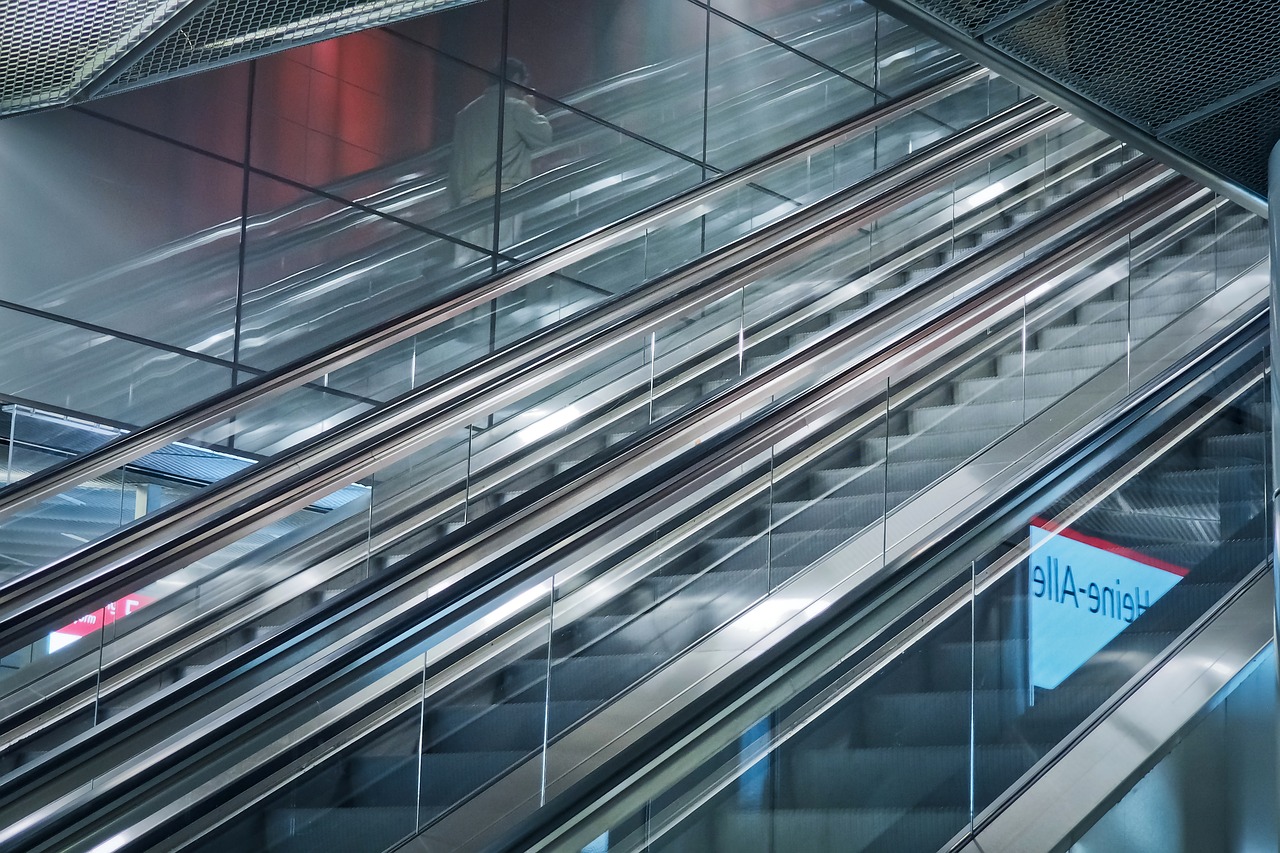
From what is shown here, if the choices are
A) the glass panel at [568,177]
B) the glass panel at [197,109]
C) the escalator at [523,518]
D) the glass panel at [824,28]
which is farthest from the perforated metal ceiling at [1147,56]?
the glass panel at [824,28]

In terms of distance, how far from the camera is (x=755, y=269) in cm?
623

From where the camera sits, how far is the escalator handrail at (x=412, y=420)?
391cm

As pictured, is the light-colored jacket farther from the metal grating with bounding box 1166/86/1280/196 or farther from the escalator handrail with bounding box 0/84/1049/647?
the metal grating with bounding box 1166/86/1280/196

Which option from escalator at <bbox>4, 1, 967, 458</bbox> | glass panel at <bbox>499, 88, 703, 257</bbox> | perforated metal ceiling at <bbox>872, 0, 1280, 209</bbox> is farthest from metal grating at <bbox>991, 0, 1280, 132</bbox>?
glass panel at <bbox>499, 88, 703, 257</bbox>

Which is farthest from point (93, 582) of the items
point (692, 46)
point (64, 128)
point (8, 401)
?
point (692, 46)

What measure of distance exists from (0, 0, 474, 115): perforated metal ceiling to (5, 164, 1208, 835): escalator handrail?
4.85ft

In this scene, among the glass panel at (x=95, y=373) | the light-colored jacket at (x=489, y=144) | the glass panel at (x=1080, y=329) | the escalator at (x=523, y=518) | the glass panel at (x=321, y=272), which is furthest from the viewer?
the light-colored jacket at (x=489, y=144)

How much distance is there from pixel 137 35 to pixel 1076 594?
296 centimetres

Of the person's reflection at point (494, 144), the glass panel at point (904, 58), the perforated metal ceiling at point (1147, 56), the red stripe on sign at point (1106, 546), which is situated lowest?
the red stripe on sign at point (1106, 546)

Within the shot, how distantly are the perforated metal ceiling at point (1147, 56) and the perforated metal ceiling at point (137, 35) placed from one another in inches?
51.8

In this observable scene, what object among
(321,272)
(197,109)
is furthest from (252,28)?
(321,272)

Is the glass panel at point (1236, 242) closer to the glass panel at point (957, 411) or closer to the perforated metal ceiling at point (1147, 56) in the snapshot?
the glass panel at point (957, 411)

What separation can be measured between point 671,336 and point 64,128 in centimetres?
337

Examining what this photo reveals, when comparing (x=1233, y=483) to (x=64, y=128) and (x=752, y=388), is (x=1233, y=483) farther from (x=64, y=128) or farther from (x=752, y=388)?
(x=64, y=128)
